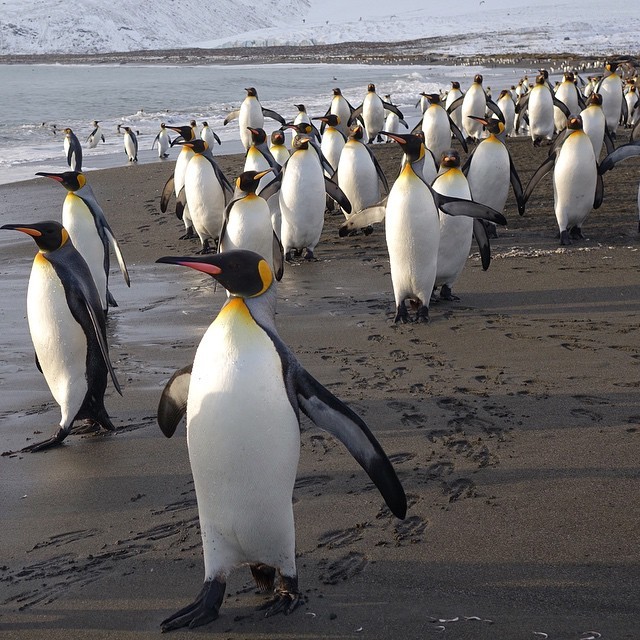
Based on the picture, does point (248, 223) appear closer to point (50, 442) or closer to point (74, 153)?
point (50, 442)

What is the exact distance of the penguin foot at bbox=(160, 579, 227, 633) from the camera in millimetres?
2645

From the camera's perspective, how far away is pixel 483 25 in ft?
260

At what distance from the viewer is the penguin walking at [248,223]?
21.7 ft

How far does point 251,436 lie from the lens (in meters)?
2.77

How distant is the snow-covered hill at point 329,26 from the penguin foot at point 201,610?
5810 cm

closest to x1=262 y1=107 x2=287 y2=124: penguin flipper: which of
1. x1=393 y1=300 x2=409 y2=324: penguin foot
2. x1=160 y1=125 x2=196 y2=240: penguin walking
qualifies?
x1=160 y1=125 x2=196 y2=240: penguin walking

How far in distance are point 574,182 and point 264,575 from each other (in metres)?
5.97

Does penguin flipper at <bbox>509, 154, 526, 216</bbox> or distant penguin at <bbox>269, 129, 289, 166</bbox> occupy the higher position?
distant penguin at <bbox>269, 129, 289, 166</bbox>

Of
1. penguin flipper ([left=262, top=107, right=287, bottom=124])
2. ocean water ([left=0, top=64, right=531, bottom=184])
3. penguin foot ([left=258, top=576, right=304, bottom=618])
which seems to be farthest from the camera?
ocean water ([left=0, top=64, right=531, bottom=184])

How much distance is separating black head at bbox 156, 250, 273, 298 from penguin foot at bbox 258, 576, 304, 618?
2.79 feet

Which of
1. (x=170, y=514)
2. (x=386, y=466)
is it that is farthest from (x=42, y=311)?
(x=386, y=466)

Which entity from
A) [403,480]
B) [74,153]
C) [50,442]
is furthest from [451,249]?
[74,153]

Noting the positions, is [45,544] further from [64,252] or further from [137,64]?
[137,64]

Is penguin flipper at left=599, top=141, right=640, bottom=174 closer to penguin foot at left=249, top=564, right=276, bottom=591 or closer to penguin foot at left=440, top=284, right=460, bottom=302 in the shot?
penguin foot at left=440, top=284, right=460, bottom=302
